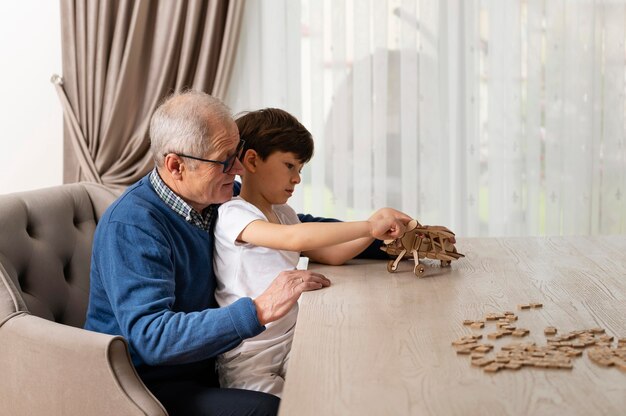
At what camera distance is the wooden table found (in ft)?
3.66

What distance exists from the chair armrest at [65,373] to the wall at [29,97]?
8.80 feet

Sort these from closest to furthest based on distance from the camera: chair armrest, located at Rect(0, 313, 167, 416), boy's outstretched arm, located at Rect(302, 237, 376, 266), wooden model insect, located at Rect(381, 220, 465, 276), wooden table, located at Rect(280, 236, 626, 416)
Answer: wooden table, located at Rect(280, 236, 626, 416)
chair armrest, located at Rect(0, 313, 167, 416)
wooden model insect, located at Rect(381, 220, 465, 276)
boy's outstretched arm, located at Rect(302, 237, 376, 266)

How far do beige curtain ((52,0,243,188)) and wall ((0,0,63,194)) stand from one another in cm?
12

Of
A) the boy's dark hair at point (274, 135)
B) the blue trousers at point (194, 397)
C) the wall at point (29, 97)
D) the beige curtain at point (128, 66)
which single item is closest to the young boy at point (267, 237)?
the boy's dark hair at point (274, 135)

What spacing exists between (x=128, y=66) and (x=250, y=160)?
2.22m

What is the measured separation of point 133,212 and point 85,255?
55 centimetres

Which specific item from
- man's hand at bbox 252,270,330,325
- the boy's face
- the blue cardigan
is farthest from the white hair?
man's hand at bbox 252,270,330,325

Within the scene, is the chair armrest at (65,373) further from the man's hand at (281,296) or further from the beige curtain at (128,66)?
the beige curtain at (128,66)

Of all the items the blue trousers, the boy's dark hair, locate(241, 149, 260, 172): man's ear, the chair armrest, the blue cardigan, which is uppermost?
the boy's dark hair

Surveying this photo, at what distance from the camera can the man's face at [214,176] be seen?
1.98 metres

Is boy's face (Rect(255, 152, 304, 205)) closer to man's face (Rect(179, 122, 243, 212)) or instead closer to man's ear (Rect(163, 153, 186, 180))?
man's face (Rect(179, 122, 243, 212))

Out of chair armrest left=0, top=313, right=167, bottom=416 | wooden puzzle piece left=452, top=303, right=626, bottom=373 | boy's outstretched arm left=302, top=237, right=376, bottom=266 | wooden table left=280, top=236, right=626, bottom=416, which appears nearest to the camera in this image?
wooden table left=280, top=236, right=626, bottom=416

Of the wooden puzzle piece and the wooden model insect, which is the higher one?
the wooden model insect

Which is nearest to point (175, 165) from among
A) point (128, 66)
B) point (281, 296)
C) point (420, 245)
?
point (281, 296)
